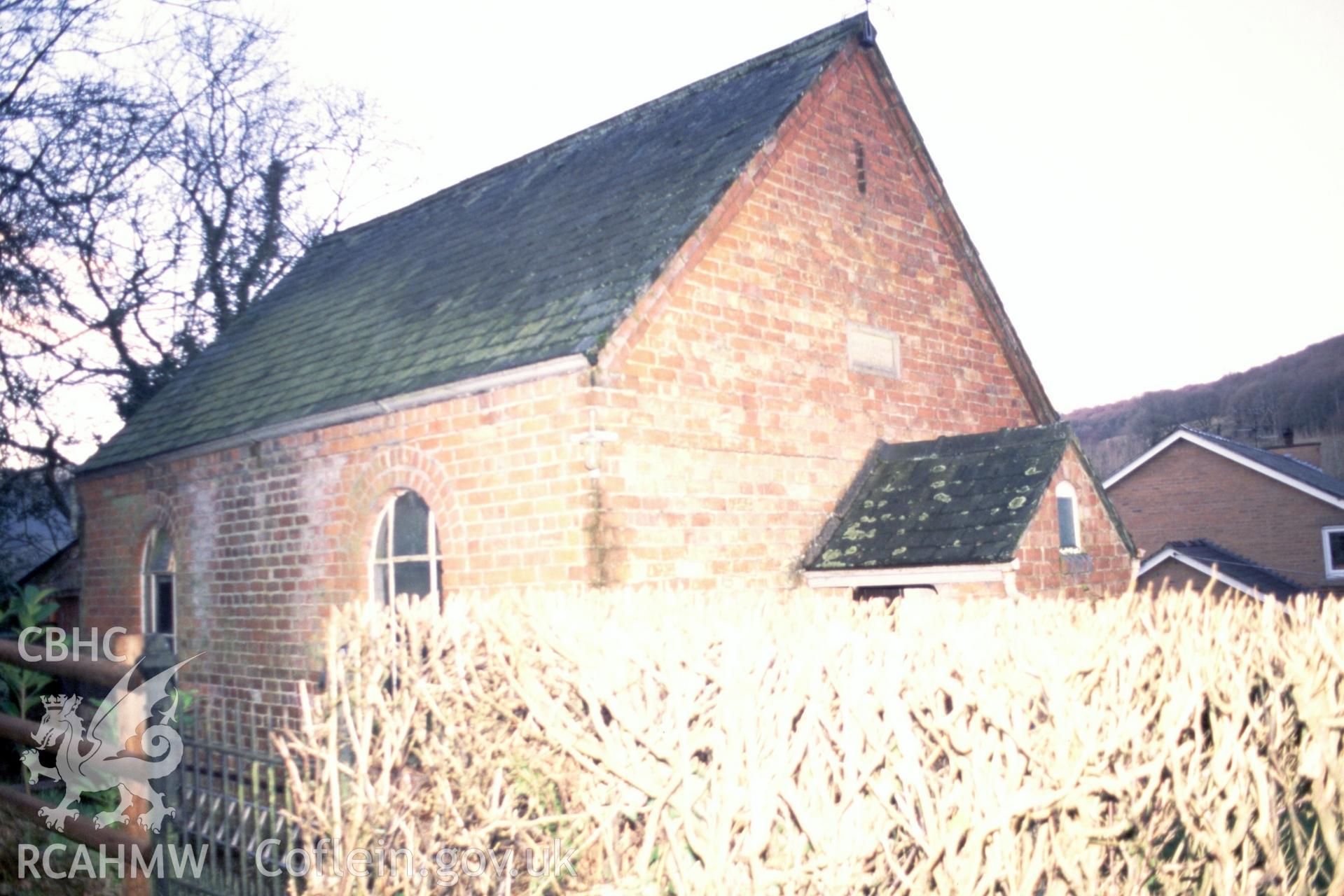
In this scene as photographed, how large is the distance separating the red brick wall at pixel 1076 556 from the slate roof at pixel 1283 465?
99.0ft

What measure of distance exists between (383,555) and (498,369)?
283 cm

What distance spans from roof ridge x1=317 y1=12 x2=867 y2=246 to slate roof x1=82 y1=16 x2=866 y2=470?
0.03 meters

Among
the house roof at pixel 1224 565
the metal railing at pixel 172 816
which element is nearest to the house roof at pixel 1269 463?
the house roof at pixel 1224 565

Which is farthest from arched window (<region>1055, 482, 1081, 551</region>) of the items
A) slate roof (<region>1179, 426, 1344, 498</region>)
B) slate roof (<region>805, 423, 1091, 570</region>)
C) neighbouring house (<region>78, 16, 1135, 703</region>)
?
slate roof (<region>1179, 426, 1344, 498</region>)

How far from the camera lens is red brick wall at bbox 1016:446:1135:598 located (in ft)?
32.7

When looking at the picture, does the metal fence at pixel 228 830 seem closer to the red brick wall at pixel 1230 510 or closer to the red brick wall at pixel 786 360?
the red brick wall at pixel 786 360

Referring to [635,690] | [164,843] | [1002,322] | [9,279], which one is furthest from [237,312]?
[635,690]

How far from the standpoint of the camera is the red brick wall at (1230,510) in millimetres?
37500

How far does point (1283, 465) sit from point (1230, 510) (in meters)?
2.41

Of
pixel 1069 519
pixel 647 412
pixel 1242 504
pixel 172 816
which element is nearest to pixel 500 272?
pixel 647 412

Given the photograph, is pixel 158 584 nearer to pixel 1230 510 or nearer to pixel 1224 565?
pixel 1224 565

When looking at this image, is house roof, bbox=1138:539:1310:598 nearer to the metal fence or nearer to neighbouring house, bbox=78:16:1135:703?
neighbouring house, bbox=78:16:1135:703

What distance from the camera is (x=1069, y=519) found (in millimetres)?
10938

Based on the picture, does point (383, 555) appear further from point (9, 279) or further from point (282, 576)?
A: point (9, 279)
